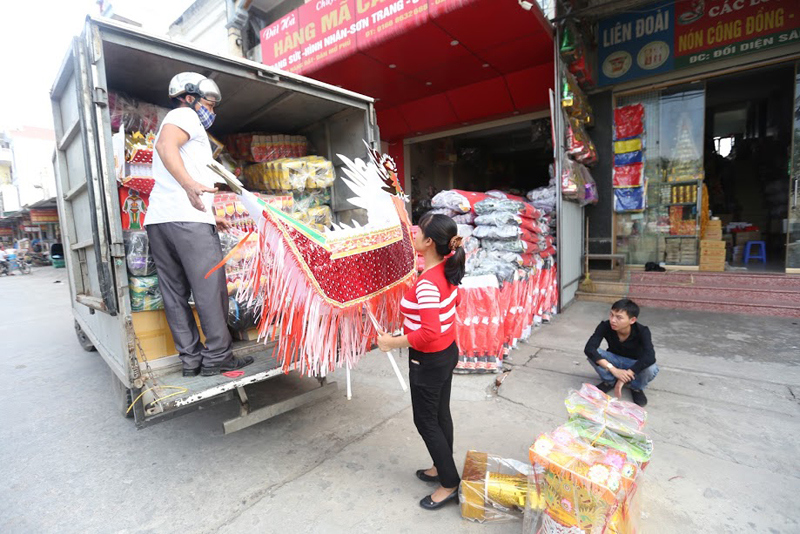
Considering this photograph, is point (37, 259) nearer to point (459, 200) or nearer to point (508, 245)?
point (459, 200)

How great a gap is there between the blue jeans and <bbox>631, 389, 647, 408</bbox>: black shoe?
0.10 ft

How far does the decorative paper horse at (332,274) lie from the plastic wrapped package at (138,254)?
864 mm

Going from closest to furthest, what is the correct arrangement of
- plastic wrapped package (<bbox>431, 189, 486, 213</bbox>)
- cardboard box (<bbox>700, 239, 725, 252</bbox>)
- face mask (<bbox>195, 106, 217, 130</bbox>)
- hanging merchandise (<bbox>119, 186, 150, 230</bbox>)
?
face mask (<bbox>195, 106, 217, 130</bbox>), hanging merchandise (<bbox>119, 186, 150, 230</bbox>), plastic wrapped package (<bbox>431, 189, 486, 213</bbox>), cardboard box (<bbox>700, 239, 725, 252</bbox>)

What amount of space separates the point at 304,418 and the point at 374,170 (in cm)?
196

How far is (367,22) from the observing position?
552 cm

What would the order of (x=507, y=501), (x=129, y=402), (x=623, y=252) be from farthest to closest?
(x=623, y=252), (x=129, y=402), (x=507, y=501)

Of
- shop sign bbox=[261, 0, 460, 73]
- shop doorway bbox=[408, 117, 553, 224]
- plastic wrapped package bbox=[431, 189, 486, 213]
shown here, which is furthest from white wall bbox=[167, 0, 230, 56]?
plastic wrapped package bbox=[431, 189, 486, 213]

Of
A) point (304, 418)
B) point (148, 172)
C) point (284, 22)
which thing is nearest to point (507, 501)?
point (304, 418)

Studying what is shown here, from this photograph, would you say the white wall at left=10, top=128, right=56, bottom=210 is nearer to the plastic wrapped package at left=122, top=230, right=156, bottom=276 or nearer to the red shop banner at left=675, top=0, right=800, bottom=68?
the plastic wrapped package at left=122, top=230, right=156, bottom=276

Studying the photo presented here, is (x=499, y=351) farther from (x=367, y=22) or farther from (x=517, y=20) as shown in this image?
(x=367, y=22)

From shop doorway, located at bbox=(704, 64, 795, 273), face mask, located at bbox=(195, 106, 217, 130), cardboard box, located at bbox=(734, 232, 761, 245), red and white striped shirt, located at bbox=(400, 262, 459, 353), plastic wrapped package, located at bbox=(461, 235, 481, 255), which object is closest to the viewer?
red and white striped shirt, located at bbox=(400, 262, 459, 353)

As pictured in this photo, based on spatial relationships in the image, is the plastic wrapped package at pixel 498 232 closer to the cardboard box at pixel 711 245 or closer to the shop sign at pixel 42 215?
the cardboard box at pixel 711 245

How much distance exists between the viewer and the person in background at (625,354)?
294cm

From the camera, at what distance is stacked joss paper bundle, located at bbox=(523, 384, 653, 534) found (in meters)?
1.49
